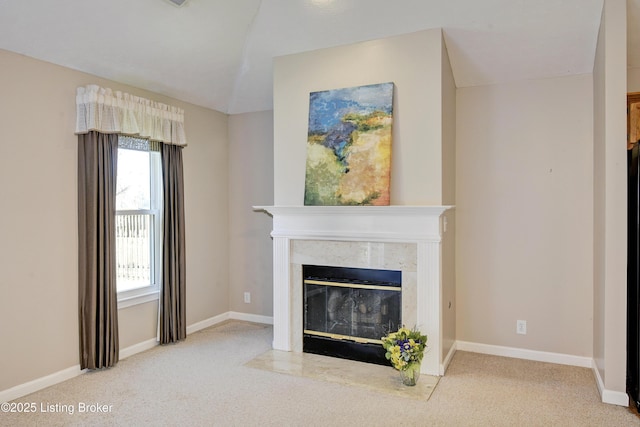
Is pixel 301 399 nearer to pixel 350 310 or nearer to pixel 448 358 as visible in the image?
pixel 350 310

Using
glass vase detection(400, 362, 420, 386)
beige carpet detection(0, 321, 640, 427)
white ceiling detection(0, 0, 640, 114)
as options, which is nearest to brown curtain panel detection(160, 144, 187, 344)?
beige carpet detection(0, 321, 640, 427)

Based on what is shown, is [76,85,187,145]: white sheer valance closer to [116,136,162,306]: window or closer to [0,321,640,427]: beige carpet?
[116,136,162,306]: window

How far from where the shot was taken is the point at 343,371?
341cm

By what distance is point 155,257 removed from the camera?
165 inches

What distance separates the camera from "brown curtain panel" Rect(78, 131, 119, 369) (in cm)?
339

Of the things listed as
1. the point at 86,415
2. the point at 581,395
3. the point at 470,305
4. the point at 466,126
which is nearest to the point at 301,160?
the point at 466,126

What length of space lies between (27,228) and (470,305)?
144 inches

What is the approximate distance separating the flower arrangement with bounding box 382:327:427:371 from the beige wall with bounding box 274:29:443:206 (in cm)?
101

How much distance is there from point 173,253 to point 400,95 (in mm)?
2555

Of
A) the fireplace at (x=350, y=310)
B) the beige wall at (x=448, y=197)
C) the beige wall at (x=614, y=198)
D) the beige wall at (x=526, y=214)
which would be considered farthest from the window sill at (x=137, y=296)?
the beige wall at (x=614, y=198)

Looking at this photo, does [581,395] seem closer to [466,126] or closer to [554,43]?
[466,126]

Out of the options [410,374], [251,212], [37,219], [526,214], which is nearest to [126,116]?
[37,219]

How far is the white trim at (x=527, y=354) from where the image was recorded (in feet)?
11.8

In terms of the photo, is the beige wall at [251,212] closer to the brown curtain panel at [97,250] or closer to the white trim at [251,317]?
the white trim at [251,317]
